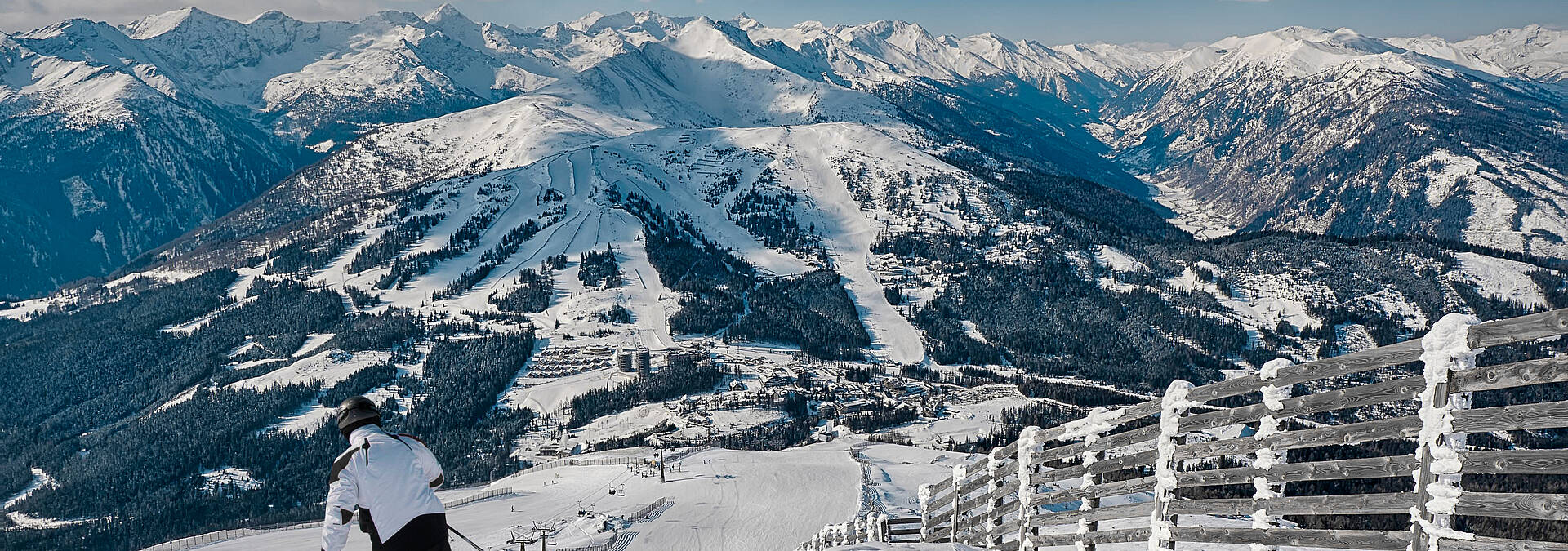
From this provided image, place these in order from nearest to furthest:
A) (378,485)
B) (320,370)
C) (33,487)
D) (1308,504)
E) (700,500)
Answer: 1. (1308,504)
2. (378,485)
3. (700,500)
4. (33,487)
5. (320,370)

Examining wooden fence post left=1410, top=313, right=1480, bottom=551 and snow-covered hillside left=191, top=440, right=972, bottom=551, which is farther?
snow-covered hillside left=191, top=440, right=972, bottom=551

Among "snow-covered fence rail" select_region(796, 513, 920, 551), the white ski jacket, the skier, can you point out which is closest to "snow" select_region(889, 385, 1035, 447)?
"snow-covered fence rail" select_region(796, 513, 920, 551)

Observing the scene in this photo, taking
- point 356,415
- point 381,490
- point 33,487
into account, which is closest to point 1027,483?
point 381,490

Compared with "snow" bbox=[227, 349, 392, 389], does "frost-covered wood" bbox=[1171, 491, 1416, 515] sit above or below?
above

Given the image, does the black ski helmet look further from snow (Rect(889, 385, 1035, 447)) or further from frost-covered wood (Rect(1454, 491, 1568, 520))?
snow (Rect(889, 385, 1035, 447))

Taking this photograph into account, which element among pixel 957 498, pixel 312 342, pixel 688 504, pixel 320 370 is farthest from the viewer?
pixel 312 342

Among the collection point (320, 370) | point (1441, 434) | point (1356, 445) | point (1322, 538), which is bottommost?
point (320, 370)

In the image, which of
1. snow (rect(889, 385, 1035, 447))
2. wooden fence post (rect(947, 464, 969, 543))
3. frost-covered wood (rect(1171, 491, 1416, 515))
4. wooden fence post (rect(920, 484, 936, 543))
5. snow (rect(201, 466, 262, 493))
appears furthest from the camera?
snow (rect(201, 466, 262, 493))

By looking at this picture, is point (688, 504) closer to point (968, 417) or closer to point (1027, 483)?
point (1027, 483)

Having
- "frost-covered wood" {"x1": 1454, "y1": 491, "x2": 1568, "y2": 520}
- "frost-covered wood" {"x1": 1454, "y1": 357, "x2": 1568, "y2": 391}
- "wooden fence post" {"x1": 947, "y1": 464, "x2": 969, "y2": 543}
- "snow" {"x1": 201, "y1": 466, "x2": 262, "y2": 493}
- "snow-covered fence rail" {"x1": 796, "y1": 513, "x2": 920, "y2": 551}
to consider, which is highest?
"frost-covered wood" {"x1": 1454, "y1": 357, "x2": 1568, "y2": 391}
